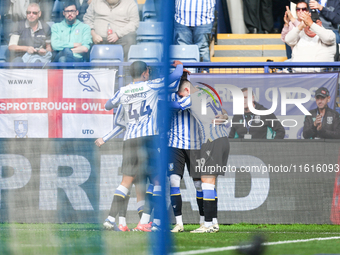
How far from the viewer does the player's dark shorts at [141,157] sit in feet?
6.41

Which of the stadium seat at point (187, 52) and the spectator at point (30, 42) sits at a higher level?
the stadium seat at point (187, 52)

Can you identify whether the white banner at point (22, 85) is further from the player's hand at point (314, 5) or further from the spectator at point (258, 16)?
the spectator at point (258, 16)

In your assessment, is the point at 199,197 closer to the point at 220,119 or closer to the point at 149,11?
the point at 220,119

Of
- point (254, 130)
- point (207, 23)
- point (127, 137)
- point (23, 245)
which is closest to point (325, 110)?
point (254, 130)

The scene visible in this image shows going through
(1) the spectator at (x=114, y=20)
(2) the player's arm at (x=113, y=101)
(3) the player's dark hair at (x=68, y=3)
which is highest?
(3) the player's dark hair at (x=68, y=3)

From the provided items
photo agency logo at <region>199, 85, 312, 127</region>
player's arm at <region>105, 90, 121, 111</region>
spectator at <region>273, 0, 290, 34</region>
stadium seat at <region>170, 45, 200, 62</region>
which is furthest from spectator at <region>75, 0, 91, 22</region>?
spectator at <region>273, 0, 290, 34</region>

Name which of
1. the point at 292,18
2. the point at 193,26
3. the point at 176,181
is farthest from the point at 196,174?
the point at 292,18

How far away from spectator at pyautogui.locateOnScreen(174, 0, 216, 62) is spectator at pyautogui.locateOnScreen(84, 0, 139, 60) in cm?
560

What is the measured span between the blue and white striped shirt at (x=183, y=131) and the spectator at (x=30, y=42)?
3.07 metres

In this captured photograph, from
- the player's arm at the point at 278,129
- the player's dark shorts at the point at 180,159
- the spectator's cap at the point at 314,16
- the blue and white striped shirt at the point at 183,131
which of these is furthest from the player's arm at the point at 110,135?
the spectator's cap at the point at 314,16

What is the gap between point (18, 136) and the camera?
6.94 feet

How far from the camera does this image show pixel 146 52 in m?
1.96

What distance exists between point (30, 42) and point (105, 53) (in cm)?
33

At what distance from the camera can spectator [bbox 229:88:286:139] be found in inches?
219
